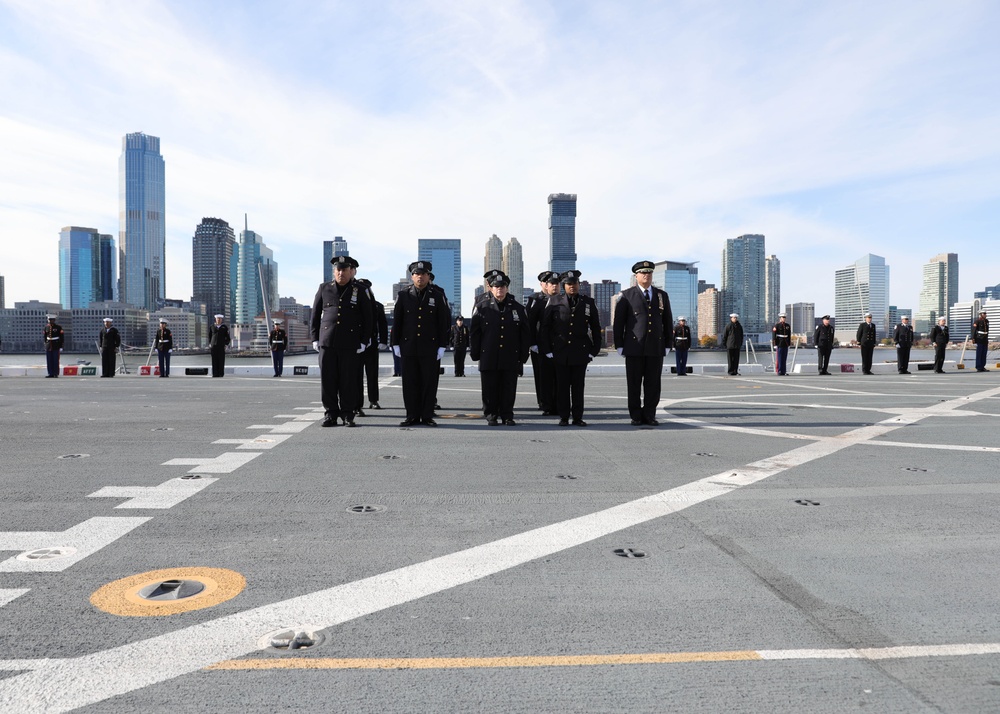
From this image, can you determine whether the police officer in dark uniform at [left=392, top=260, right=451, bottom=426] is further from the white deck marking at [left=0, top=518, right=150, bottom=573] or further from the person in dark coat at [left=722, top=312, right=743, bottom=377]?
the person in dark coat at [left=722, top=312, right=743, bottom=377]

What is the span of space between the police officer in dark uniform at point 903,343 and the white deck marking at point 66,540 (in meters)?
25.2

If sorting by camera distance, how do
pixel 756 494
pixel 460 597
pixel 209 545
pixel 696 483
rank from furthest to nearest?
pixel 696 483, pixel 756 494, pixel 209 545, pixel 460 597

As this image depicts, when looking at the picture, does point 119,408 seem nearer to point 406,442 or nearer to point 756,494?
point 406,442

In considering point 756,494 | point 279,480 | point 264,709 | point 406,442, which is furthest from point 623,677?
point 406,442

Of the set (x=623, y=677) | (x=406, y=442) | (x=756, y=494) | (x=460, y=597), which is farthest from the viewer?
(x=406, y=442)

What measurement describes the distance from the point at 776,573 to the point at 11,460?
613 centimetres

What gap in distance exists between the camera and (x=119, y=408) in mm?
10398

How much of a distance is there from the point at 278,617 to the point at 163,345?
21.6 meters

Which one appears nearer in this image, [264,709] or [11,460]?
[264,709]

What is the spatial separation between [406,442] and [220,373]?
671 inches

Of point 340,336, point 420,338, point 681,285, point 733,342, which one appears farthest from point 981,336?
point 681,285

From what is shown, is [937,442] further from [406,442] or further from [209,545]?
[209,545]

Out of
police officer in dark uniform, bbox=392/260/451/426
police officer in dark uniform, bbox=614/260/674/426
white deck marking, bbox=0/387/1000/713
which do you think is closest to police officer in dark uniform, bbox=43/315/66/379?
police officer in dark uniform, bbox=392/260/451/426

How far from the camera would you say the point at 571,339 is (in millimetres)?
9164
